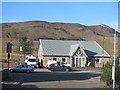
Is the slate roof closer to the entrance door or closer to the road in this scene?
the entrance door

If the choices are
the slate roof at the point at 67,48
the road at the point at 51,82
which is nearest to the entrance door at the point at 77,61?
the slate roof at the point at 67,48

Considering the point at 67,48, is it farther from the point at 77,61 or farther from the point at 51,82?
the point at 51,82

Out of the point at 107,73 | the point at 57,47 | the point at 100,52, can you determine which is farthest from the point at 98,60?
the point at 107,73

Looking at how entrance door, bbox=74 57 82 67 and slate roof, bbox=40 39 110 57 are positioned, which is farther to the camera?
slate roof, bbox=40 39 110 57

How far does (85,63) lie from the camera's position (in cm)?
7762

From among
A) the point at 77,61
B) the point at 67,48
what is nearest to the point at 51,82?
the point at 77,61

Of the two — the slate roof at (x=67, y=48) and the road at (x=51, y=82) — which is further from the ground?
the slate roof at (x=67, y=48)

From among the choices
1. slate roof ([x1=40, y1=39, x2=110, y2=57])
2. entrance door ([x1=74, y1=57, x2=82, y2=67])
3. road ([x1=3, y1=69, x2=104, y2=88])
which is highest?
slate roof ([x1=40, y1=39, x2=110, y2=57])

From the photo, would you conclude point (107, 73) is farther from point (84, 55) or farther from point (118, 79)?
point (84, 55)

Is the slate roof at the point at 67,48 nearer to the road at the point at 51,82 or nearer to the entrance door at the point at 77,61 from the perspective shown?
the entrance door at the point at 77,61

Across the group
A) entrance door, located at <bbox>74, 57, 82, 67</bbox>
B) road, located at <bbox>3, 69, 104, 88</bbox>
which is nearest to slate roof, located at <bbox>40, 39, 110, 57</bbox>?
entrance door, located at <bbox>74, 57, 82, 67</bbox>

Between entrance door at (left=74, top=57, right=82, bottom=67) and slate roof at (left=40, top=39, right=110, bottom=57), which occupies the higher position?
slate roof at (left=40, top=39, right=110, bottom=57)

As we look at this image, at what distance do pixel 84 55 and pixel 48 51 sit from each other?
7785 mm

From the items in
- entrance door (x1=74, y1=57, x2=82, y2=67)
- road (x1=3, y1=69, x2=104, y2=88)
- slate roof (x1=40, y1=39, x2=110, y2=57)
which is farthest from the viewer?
slate roof (x1=40, y1=39, x2=110, y2=57)
